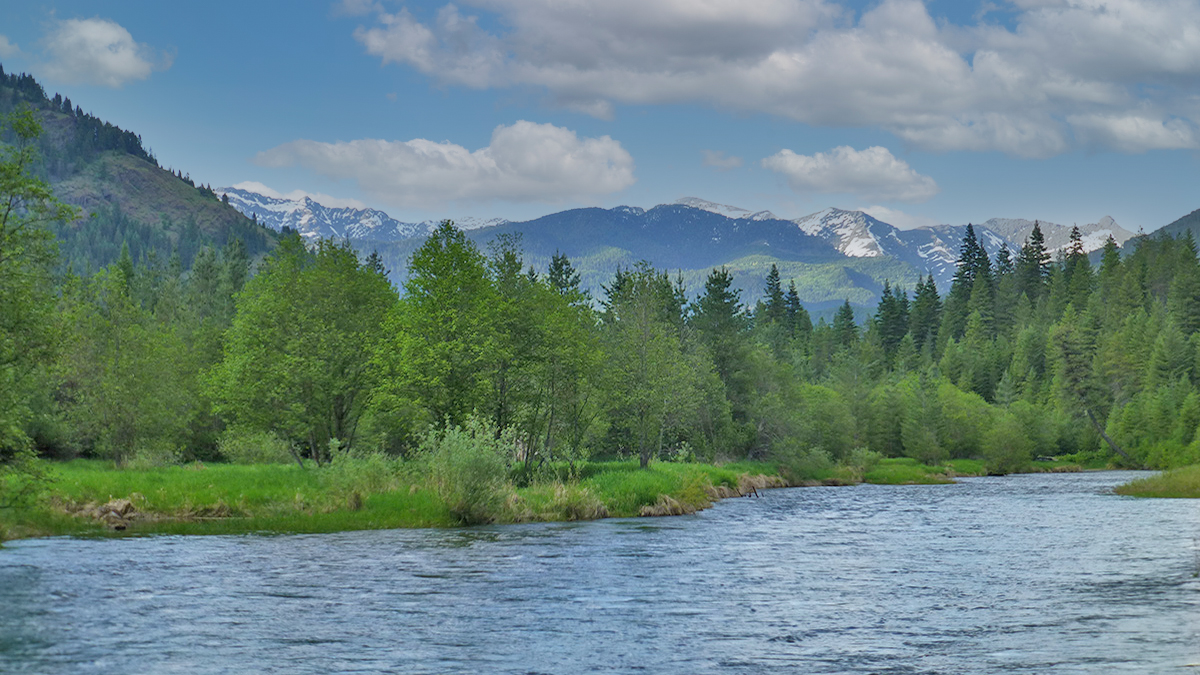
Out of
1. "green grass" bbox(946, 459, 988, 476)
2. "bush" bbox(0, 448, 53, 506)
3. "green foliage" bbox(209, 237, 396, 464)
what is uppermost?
"green foliage" bbox(209, 237, 396, 464)

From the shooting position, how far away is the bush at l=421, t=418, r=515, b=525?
140 ft

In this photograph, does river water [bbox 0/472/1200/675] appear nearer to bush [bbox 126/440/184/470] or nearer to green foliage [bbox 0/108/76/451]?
green foliage [bbox 0/108/76/451]

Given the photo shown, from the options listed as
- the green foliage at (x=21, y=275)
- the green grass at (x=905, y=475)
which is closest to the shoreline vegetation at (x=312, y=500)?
the green foliage at (x=21, y=275)

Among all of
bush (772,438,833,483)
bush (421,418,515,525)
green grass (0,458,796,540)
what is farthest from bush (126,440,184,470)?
bush (772,438,833,483)

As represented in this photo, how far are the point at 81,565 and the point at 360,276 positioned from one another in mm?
38588

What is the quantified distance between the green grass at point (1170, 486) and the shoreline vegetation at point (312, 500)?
36.7 meters

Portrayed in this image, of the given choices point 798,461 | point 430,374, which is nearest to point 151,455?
point 430,374

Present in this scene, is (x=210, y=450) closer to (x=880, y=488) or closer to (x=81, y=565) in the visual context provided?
(x=81, y=565)

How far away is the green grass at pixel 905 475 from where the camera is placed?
328 feet

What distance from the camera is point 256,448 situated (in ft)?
209

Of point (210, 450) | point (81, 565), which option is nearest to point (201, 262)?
point (210, 450)

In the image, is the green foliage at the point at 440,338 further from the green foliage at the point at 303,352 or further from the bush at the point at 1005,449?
the bush at the point at 1005,449

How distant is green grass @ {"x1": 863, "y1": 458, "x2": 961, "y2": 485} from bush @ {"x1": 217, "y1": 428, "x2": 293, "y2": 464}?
6139 centimetres

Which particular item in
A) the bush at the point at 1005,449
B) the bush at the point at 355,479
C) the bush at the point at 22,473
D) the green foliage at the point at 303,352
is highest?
the green foliage at the point at 303,352
